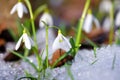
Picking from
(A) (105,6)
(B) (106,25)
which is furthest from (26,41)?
(A) (105,6)

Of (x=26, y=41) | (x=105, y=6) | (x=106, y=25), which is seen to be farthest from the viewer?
(x=105, y=6)

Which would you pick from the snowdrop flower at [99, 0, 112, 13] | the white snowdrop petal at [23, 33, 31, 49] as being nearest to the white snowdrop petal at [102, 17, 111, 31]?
the snowdrop flower at [99, 0, 112, 13]

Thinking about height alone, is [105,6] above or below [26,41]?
below

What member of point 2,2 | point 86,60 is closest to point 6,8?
point 2,2

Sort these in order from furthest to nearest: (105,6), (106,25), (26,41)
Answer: (105,6) → (106,25) → (26,41)

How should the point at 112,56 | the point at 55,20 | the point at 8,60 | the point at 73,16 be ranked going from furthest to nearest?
the point at 73,16 → the point at 55,20 → the point at 8,60 → the point at 112,56

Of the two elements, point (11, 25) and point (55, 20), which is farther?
point (55, 20)

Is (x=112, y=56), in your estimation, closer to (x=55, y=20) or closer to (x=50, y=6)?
(x=55, y=20)

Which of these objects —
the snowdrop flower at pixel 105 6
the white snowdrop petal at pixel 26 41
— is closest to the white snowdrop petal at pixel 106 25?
the snowdrop flower at pixel 105 6

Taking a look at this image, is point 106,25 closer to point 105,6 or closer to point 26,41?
point 105,6
